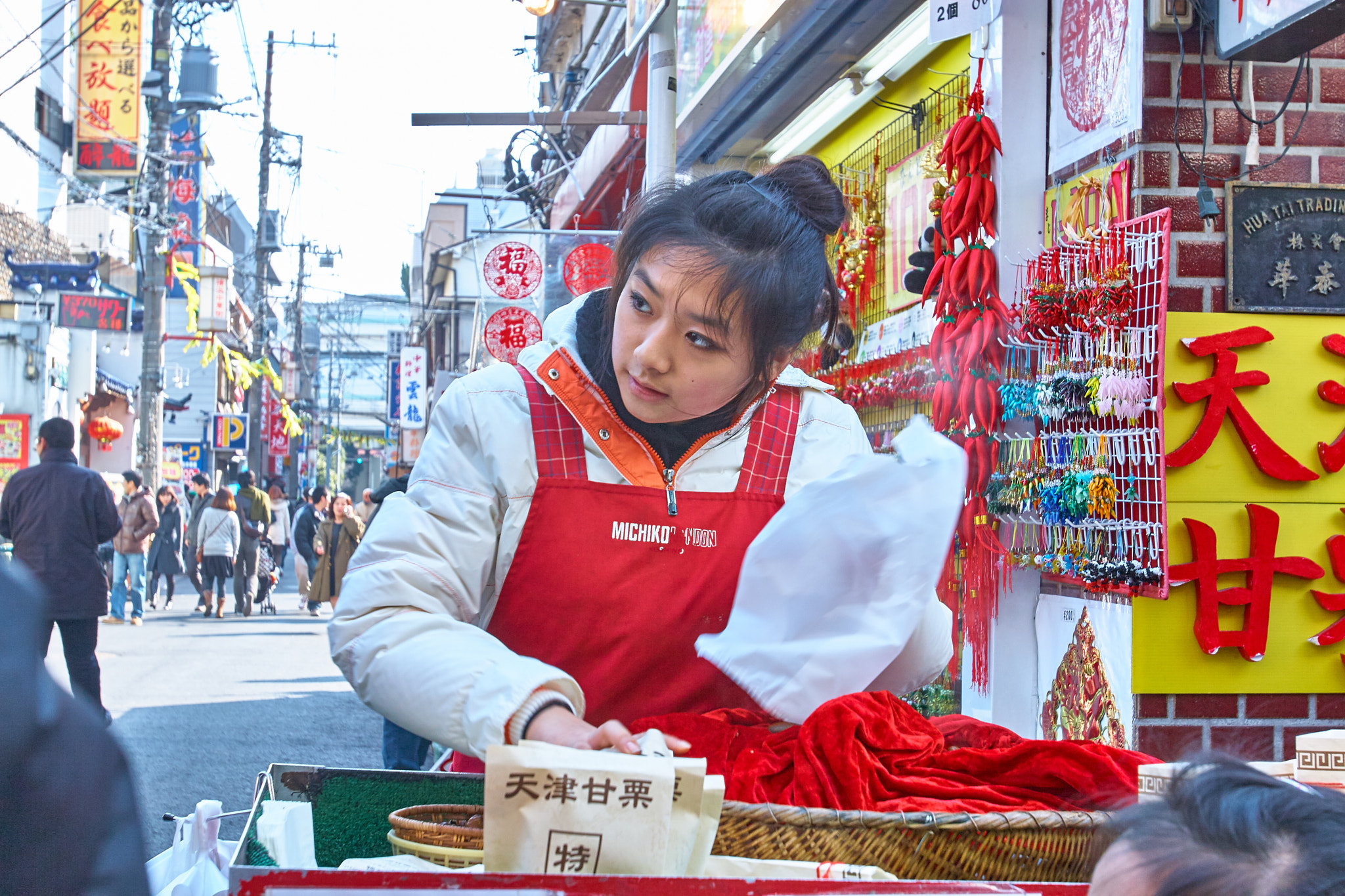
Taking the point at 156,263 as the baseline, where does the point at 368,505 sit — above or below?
below

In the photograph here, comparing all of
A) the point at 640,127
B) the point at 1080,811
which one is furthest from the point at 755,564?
the point at 640,127

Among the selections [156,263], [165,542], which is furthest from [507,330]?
[156,263]

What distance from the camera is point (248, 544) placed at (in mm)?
17000

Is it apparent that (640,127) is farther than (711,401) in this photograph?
Yes

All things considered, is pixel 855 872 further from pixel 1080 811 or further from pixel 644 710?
pixel 644 710

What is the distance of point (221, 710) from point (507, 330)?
553 centimetres

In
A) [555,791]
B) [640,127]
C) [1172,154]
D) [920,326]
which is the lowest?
[555,791]

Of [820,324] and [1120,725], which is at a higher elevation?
[820,324]

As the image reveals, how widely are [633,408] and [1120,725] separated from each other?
7.23 feet

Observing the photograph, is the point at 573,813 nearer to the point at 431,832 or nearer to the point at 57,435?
the point at 431,832

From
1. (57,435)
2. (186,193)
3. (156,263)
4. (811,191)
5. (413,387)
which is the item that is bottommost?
(57,435)

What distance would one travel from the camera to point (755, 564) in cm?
167

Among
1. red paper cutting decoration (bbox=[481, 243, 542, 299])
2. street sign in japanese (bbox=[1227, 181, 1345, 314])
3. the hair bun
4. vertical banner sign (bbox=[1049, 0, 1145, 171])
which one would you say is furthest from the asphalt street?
red paper cutting decoration (bbox=[481, 243, 542, 299])

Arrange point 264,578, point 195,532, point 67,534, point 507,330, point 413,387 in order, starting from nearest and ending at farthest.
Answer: point 67,534 < point 507,330 < point 264,578 < point 195,532 < point 413,387
